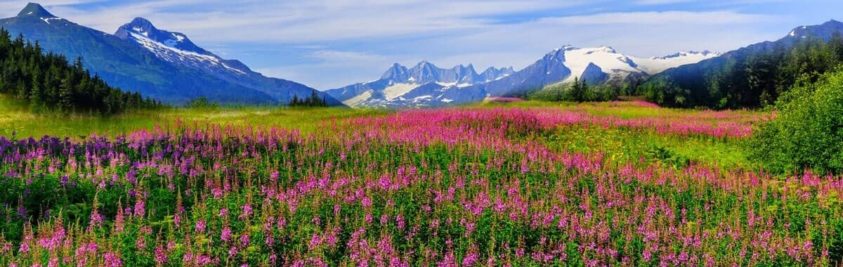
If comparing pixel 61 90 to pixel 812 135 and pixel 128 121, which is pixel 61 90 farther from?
pixel 812 135

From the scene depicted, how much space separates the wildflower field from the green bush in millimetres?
499

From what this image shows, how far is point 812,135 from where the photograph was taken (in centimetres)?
1445

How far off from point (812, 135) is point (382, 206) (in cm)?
1017

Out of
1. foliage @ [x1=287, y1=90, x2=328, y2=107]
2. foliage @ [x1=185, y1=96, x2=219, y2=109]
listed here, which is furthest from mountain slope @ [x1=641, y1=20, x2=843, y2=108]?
foliage @ [x1=185, y1=96, x2=219, y2=109]

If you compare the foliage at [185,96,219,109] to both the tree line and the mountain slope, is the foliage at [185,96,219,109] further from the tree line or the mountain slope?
the mountain slope

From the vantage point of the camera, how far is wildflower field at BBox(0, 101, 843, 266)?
24.5 feet

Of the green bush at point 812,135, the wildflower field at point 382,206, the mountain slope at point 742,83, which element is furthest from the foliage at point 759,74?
the wildflower field at point 382,206

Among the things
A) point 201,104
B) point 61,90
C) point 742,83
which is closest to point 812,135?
point 201,104

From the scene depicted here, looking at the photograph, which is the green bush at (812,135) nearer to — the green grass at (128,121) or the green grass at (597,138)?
the green grass at (597,138)

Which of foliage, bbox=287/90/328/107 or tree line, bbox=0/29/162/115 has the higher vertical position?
tree line, bbox=0/29/162/115

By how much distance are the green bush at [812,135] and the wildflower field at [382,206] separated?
499mm

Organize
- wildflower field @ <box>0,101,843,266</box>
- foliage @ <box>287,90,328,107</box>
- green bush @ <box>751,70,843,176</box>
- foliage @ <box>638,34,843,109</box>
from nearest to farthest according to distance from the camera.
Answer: wildflower field @ <box>0,101,843,266</box>
green bush @ <box>751,70,843,176</box>
foliage @ <box>287,90,328,107</box>
foliage @ <box>638,34,843,109</box>

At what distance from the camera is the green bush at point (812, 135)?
564 inches

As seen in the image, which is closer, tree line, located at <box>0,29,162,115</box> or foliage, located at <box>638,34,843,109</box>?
tree line, located at <box>0,29,162,115</box>
